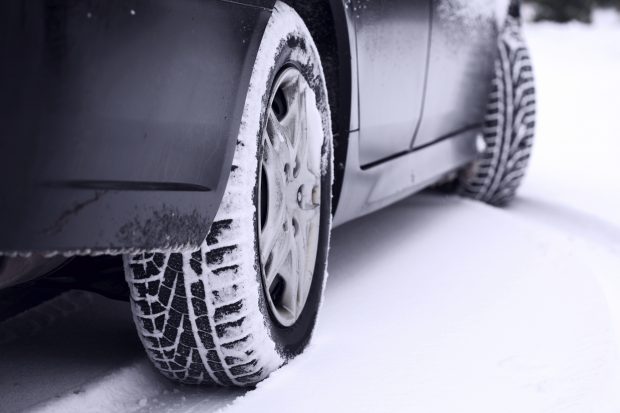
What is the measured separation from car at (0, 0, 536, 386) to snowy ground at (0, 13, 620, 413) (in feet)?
0.40

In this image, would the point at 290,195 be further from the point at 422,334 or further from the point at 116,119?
the point at 116,119

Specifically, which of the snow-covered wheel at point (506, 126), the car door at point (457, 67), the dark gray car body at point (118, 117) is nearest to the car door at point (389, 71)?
the car door at point (457, 67)

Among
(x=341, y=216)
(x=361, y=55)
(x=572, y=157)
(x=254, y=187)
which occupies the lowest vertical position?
(x=572, y=157)

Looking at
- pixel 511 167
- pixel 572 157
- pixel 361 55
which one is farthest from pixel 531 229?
pixel 572 157

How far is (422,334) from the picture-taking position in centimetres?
245

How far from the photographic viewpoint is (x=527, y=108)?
4.14m

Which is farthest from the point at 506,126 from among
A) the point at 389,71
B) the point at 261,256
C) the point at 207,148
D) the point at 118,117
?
the point at 118,117

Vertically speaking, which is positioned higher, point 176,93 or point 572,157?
point 176,93

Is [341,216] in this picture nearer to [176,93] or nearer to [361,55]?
[361,55]

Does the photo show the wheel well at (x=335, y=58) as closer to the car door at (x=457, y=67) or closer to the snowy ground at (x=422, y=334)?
the snowy ground at (x=422, y=334)

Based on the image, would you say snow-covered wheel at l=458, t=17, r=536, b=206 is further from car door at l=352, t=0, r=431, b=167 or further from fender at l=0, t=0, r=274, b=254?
fender at l=0, t=0, r=274, b=254

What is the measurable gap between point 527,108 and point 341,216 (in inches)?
70.8

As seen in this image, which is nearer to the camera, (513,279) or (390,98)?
(390,98)

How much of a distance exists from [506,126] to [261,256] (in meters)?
2.35
